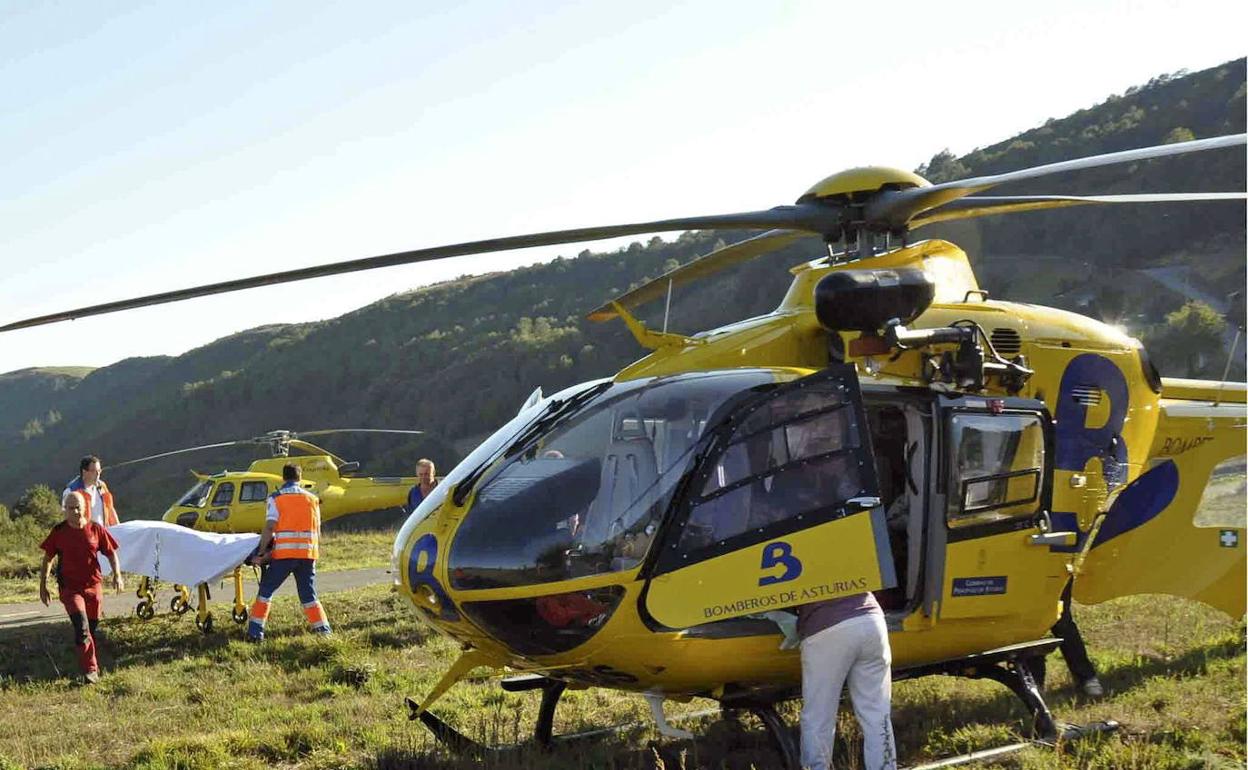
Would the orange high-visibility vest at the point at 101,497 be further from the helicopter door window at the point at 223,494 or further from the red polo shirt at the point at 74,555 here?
the helicopter door window at the point at 223,494

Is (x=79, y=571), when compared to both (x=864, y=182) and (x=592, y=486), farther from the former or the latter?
(x=864, y=182)

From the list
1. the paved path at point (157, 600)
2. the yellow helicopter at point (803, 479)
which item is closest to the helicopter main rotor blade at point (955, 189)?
the yellow helicopter at point (803, 479)

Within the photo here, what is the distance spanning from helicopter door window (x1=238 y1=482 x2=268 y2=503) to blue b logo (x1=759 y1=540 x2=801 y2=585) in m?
18.0

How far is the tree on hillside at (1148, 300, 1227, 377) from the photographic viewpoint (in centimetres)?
3341

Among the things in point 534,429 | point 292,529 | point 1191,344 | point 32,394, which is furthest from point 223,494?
point 32,394

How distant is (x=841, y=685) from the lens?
16.3ft

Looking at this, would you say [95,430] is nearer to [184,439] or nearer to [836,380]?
[184,439]

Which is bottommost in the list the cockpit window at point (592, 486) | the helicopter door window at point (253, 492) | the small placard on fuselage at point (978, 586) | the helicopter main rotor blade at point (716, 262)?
the helicopter door window at point (253, 492)

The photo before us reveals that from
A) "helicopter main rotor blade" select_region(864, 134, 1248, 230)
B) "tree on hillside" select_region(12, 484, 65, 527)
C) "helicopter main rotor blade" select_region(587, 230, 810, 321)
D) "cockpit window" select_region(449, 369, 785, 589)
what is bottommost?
"tree on hillside" select_region(12, 484, 65, 527)

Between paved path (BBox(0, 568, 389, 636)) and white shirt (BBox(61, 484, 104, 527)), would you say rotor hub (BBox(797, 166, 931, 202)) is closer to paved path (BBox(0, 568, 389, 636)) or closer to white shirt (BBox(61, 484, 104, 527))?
white shirt (BBox(61, 484, 104, 527))

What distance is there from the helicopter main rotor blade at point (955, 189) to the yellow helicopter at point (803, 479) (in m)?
0.02

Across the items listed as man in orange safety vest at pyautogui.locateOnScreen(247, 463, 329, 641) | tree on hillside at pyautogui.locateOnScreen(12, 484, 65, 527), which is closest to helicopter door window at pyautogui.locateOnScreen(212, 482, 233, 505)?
tree on hillside at pyautogui.locateOnScreen(12, 484, 65, 527)

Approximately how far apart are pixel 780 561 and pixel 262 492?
1823 cm

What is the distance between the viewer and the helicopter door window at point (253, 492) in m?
21.2
